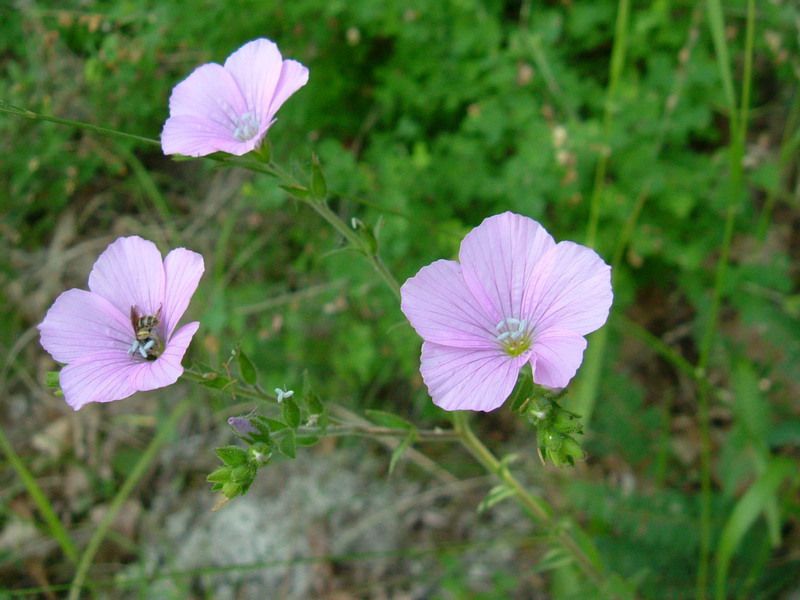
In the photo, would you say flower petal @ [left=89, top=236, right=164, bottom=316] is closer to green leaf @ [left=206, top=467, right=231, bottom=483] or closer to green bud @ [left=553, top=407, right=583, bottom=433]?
green leaf @ [left=206, top=467, right=231, bottom=483]

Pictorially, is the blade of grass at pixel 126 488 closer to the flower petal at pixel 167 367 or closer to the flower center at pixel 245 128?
the flower petal at pixel 167 367

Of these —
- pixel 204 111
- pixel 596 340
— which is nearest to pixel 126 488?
pixel 204 111

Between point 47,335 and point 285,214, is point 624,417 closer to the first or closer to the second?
point 285,214

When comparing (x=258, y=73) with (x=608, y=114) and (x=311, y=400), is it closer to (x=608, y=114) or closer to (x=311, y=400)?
(x=311, y=400)

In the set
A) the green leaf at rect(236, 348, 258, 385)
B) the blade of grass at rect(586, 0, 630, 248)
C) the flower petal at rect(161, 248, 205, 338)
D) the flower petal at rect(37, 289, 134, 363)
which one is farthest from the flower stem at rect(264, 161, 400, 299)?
the blade of grass at rect(586, 0, 630, 248)

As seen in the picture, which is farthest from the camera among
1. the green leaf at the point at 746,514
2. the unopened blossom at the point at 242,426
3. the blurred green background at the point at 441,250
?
the blurred green background at the point at 441,250

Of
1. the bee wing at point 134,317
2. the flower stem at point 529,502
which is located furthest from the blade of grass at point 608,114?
the bee wing at point 134,317
